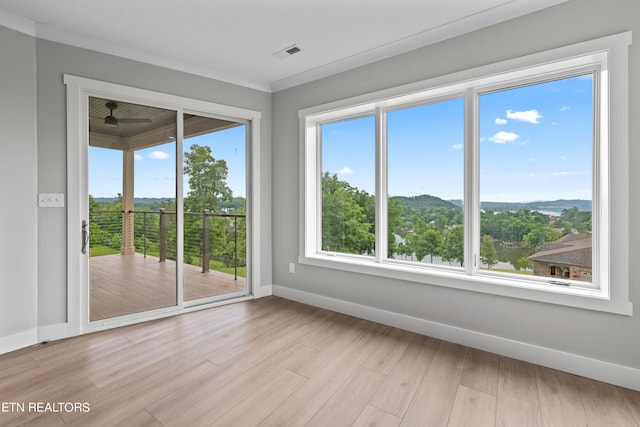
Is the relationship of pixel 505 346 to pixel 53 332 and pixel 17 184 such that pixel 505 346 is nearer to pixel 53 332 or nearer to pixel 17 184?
pixel 53 332

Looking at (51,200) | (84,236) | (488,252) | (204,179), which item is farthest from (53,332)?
(488,252)

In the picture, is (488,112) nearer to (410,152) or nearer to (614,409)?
(410,152)

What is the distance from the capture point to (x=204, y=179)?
380 centimetres

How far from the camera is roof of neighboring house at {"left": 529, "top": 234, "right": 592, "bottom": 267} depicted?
2418mm

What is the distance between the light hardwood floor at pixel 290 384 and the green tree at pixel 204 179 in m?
1.44

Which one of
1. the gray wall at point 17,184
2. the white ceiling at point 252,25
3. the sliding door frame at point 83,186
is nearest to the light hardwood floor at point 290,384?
the sliding door frame at point 83,186

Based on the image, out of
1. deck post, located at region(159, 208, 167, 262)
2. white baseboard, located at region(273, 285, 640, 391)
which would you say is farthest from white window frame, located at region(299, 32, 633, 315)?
deck post, located at region(159, 208, 167, 262)

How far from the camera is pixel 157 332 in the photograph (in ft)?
9.93

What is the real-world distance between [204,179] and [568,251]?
11.8 feet

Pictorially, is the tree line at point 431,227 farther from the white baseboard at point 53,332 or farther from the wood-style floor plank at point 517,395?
the white baseboard at point 53,332

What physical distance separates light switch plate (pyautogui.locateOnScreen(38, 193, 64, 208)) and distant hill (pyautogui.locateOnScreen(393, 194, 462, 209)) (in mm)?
3138

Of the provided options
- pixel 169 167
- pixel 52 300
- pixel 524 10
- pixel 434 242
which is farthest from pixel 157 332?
pixel 524 10

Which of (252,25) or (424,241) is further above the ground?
Result: (252,25)

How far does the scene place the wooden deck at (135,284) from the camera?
3.11 meters
